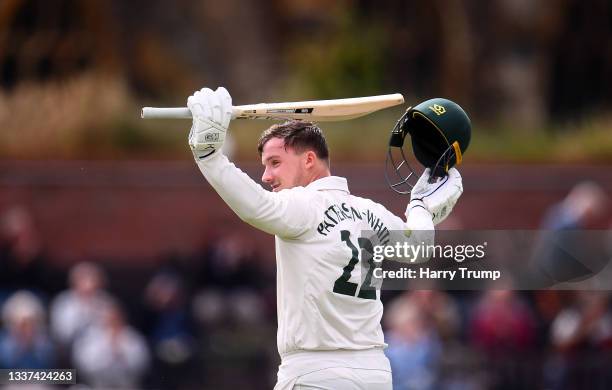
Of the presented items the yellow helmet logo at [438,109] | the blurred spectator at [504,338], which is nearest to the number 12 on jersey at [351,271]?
the yellow helmet logo at [438,109]

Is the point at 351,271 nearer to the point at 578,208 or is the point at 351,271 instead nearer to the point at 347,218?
the point at 347,218

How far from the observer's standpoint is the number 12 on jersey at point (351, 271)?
20.1 feet

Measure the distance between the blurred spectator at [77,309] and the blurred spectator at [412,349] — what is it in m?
2.91

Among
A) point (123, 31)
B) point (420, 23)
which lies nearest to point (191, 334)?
point (123, 31)

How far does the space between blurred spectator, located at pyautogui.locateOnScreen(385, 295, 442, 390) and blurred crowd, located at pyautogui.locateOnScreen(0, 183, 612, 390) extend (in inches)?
0.4

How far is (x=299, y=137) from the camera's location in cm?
643

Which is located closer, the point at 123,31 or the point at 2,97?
the point at 2,97

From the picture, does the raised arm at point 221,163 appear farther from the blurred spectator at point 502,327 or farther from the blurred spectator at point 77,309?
the blurred spectator at point 77,309

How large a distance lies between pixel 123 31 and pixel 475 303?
7.74 meters

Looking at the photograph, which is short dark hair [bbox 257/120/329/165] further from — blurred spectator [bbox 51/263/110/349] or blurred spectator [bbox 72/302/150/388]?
blurred spectator [bbox 51/263/110/349]

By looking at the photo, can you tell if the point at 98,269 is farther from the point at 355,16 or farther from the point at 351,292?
the point at 351,292

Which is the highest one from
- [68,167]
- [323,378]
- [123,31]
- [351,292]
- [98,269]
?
[123,31]

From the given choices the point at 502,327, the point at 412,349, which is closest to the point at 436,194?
the point at 412,349

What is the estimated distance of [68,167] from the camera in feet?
48.5
